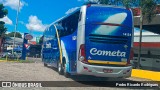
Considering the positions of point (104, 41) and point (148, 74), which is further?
point (148, 74)

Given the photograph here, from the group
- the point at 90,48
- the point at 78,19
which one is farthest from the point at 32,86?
the point at 78,19

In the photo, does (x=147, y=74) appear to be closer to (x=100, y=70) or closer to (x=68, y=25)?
(x=68, y=25)

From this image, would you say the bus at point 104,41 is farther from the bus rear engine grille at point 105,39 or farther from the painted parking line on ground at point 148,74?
the painted parking line on ground at point 148,74

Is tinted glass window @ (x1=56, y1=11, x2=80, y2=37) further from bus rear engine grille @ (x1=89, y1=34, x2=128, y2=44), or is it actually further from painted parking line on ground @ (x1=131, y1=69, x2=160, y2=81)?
painted parking line on ground @ (x1=131, y1=69, x2=160, y2=81)

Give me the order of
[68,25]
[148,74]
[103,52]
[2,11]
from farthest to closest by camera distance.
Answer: [2,11] < [148,74] < [68,25] < [103,52]

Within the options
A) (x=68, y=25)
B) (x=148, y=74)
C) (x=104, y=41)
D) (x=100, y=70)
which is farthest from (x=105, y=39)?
(x=148, y=74)

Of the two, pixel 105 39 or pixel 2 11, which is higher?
pixel 2 11

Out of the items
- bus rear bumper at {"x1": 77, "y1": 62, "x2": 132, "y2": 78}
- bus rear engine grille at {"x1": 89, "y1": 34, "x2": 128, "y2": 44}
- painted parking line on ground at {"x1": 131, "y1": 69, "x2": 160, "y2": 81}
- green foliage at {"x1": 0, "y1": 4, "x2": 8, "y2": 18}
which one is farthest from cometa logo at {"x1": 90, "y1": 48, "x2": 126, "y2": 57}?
green foliage at {"x1": 0, "y1": 4, "x2": 8, "y2": 18}

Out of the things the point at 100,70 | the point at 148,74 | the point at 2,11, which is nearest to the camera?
the point at 100,70

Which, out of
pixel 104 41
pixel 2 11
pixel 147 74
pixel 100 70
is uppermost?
pixel 2 11

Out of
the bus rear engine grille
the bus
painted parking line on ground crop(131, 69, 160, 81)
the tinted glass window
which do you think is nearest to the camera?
the bus

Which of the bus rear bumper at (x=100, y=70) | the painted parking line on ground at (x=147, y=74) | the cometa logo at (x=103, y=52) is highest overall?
the cometa logo at (x=103, y=52)

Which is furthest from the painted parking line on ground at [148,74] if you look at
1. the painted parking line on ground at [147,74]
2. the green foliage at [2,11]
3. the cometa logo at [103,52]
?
the green foliage at [2,11]

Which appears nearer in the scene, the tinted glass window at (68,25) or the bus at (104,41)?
the bus at (104,41)
